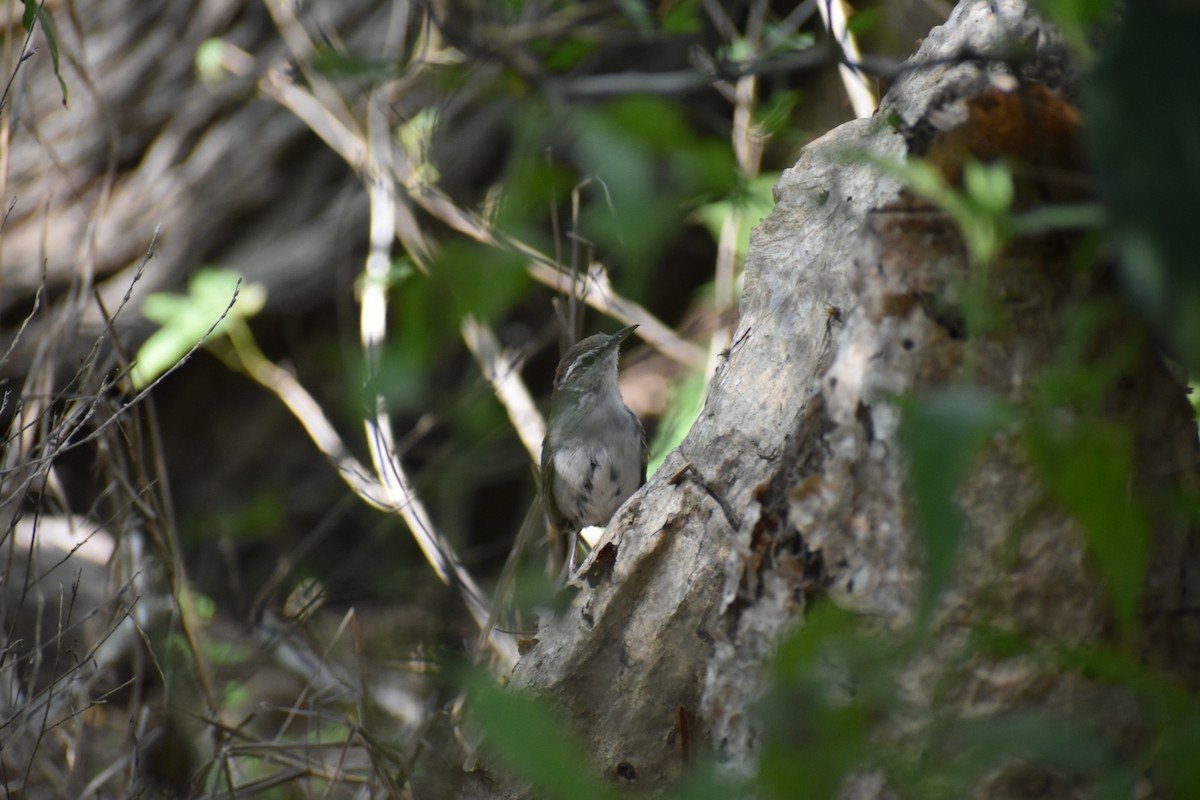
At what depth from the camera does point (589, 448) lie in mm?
5824

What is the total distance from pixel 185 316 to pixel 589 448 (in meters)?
2.32

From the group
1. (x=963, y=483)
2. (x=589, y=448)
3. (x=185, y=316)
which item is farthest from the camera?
(x=185, y=316)

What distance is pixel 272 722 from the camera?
22.3 ft

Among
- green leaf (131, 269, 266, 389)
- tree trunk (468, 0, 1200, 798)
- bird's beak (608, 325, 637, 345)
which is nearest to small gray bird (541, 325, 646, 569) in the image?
bird's beak (608, 325, 637, 345)

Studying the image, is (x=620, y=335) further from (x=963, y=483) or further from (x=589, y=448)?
(x=963, y=483)

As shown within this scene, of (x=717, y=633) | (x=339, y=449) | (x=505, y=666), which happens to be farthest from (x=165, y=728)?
(x=717, y=633)

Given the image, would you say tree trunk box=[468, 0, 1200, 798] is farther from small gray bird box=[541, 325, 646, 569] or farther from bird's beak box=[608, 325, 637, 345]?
small gray bird box=[541, 325, 646, 569]

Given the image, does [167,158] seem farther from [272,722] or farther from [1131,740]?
[1131,740]

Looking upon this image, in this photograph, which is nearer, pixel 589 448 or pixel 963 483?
pixel 963 483

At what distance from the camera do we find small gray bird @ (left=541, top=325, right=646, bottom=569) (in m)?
5.80

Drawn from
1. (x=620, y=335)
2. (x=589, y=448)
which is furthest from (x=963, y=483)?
(x=589, y=448)

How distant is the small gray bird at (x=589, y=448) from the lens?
580cm

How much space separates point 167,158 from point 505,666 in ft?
14.5

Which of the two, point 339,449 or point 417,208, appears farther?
point 417,208
